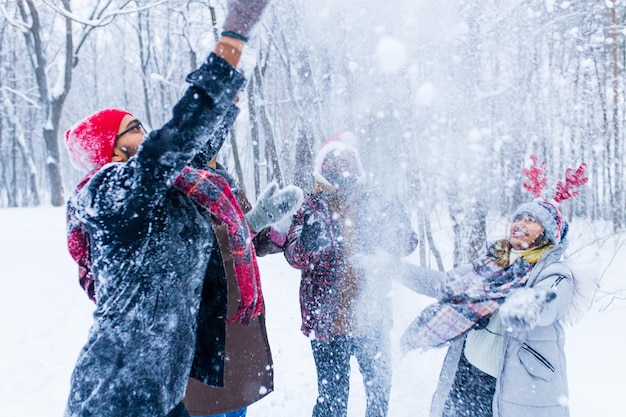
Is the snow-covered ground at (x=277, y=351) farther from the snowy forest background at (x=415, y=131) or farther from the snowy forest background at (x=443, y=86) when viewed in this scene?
the snowy forest background at (x=443, y=86)

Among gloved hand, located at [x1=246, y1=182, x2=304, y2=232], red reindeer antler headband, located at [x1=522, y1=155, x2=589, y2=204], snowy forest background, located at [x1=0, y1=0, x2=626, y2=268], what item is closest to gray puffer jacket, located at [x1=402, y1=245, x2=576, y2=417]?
red reindeer antler headband, located at [x1=522, y1=155, x2=589, y2=204]

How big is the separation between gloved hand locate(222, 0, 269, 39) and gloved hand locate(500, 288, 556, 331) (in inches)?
55.2

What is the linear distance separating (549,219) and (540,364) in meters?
0.64

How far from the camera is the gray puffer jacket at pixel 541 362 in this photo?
1798mm

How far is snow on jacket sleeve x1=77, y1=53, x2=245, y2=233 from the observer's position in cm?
110

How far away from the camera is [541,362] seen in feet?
5.94

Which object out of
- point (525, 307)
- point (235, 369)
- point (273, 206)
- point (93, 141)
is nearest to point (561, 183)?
point (525, 307)

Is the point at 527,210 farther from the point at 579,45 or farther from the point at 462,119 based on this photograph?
the point at 579,45

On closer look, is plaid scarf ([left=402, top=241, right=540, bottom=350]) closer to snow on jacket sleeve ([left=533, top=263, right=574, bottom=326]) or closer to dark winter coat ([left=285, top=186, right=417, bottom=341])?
snow on jacket sleeve ([left=533, top=263, right=574, bottom=326])

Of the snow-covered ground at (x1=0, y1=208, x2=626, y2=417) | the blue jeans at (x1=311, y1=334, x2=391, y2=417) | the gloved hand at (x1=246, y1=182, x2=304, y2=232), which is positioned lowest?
the snow-covered ground at (x1=0, y1=208, x2=626, y2=417)

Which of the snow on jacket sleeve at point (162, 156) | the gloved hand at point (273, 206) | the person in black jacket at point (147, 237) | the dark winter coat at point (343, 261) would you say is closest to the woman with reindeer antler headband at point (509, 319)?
the dark winter coat at point (343, 261)

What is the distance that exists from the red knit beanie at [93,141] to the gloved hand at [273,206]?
0.68 m

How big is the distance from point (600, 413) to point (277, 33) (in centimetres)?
590

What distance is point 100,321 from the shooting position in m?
1.22
